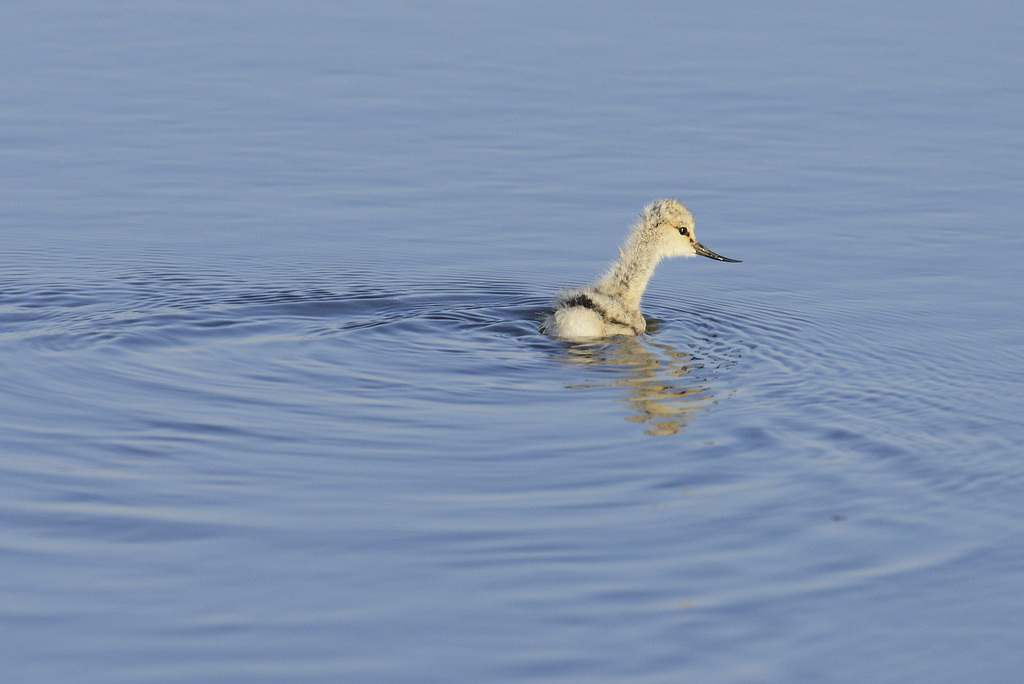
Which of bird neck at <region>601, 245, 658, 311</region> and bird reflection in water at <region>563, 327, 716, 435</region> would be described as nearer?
bird reflection in water at <region>563, 327, 716, 435</region>

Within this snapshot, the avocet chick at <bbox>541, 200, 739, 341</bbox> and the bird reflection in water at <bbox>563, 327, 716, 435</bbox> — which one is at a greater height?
the avocet chick at <bbox>541, 200, 739, 341</bbox>

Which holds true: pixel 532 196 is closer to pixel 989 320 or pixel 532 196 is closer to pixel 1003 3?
pixel 989 320

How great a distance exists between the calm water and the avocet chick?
8.0 inches

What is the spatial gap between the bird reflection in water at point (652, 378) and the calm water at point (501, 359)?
0.12 feet

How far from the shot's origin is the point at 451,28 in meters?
18.5

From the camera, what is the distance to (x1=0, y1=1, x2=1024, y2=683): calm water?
208 inches

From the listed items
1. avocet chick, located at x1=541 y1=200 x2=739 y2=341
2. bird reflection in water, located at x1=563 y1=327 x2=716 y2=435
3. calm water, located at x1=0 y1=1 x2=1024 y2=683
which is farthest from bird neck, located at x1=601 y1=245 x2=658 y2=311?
bird reflection in water, located at x1=563 y1=327 x2=716 y2=435

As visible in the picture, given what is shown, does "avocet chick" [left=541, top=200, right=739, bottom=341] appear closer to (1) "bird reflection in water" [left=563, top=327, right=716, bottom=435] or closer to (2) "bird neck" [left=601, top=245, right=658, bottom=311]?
(2) "bird neck" [left=601, top=245, right=658, bottom=311]

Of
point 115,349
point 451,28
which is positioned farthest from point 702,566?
point 451,28

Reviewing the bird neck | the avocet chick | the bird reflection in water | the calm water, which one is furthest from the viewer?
the bird neck

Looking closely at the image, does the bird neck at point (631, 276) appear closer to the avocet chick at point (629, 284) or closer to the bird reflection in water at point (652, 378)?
the avocet chick at point (629, 284)

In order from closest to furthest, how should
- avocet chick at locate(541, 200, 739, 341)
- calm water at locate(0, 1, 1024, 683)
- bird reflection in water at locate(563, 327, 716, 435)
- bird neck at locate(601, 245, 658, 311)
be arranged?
calm water at locate(0, 1, 1024, 683) → bird reflection in water at locate(563, 327, 716, 435) → avocet chick at locate(541, 200, 739, 341) → bird neck at locate(601, 245, 658, 311)

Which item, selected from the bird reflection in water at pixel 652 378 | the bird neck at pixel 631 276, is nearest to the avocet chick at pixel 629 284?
the bird neck at pixel 631 276

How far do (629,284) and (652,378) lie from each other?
167cm
